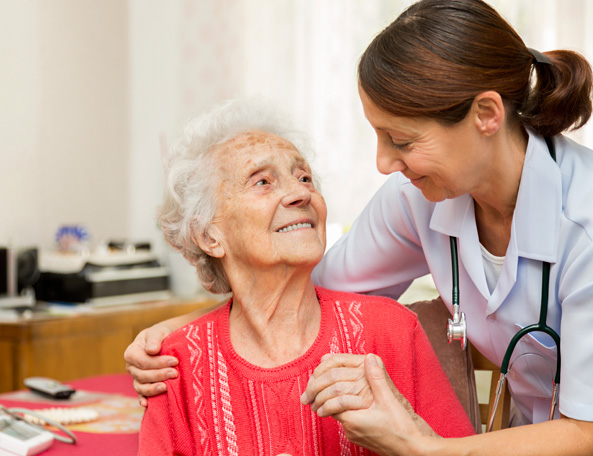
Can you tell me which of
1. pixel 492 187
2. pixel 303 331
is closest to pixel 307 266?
pixel 303 331

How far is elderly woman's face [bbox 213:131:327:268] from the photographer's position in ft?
4.64

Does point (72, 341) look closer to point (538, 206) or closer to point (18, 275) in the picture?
point (18, 275)

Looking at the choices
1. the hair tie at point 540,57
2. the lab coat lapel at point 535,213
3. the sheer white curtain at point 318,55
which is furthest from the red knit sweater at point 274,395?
the sheer white curtain at point 318,55

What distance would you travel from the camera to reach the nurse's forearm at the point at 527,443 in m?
1.18

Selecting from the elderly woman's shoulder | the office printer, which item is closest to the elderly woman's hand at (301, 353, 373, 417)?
the elderly woman's shoulder

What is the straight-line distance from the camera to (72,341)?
3.07 meters

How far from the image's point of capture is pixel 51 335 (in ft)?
9.78

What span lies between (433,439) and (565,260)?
428 mm

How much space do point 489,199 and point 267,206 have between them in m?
0.45

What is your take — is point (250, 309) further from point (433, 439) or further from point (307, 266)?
point (433, 439)

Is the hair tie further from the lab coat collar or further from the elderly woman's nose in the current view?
the elderly woman's nose

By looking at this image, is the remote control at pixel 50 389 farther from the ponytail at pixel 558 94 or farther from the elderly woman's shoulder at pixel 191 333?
the ponytail at pixel 558 94

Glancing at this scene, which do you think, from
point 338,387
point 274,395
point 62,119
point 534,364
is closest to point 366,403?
point 338,387

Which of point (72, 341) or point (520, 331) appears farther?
point (72, 341)
